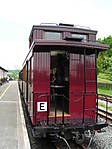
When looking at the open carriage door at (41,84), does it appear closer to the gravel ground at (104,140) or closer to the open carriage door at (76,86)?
the open carriage door at (76,86)

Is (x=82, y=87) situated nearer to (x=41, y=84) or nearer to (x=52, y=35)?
(x=41, y=84)

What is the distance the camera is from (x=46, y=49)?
631 cm

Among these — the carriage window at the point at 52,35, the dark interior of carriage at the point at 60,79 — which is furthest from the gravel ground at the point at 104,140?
the carriage window at the point at 52,35

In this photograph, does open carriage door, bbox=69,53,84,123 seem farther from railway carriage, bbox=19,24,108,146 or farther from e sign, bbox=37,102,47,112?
e sign, bbox=37,102,47,112

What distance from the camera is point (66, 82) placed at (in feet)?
23.5

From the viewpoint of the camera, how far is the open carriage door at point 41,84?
20.3 ft

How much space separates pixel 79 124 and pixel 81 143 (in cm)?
104

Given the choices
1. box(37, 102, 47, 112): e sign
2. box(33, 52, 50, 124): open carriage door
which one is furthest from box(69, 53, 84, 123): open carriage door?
box(37, 102, 47, 112): e sign

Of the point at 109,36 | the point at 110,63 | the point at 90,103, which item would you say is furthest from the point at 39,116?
the point at 109,36

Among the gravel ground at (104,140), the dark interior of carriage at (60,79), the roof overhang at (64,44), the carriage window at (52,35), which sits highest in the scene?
the carriage window at (52,35)

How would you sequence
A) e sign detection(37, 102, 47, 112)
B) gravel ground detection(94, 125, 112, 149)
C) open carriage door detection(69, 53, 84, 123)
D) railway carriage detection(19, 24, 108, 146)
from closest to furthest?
railway carriage detection(19, 24, 108, 146), e sign detection(37, 102, 47, 112), open carriage door detection(69, 53, 84, 123), gravel ground detection(94, 125, 112, 149)

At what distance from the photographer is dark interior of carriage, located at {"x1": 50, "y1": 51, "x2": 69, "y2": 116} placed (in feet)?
23.1

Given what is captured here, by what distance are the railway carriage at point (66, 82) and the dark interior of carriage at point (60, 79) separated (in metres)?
0.03

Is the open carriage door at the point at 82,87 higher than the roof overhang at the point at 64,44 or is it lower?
lower
